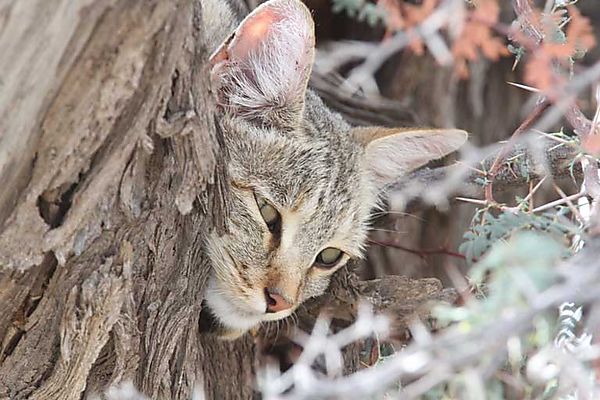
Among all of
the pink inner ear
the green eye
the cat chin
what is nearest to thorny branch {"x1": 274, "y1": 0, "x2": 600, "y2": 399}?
the pink inner ear

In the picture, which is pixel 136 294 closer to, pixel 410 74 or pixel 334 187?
pixel 334 187

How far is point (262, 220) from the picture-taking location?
2.07 meters

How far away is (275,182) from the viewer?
2098 mm

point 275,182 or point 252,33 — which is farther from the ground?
point 252,33

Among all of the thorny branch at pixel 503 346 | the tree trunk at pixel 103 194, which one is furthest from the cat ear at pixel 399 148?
the tree trunk at pixel 103 194

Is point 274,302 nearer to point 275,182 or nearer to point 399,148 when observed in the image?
point 275,182

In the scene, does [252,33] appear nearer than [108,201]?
No

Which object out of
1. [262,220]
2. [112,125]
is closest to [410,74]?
[262,220]

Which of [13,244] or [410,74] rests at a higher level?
[13,244]

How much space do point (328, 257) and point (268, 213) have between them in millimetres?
254

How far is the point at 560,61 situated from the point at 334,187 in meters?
0.59

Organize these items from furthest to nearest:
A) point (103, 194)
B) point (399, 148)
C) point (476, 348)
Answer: point (399, 148) → point (103, 194) → point (476, 348)

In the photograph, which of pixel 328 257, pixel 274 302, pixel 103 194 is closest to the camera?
pixel 103 194

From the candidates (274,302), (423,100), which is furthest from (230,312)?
(423,100)
